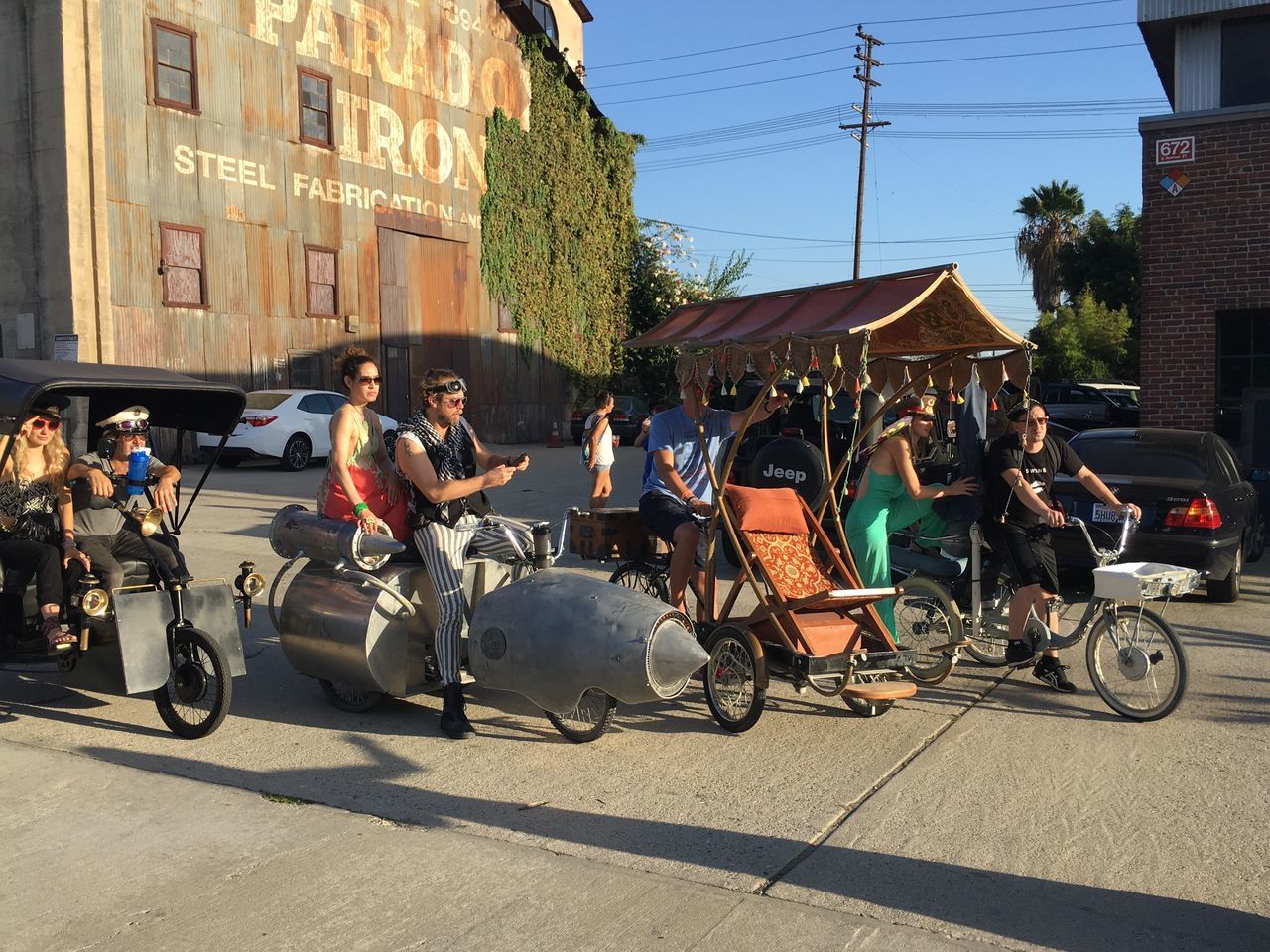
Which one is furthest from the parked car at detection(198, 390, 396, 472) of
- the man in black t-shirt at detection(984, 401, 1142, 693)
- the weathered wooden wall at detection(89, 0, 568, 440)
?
the man in black t-shirt at detection(984, 401, 1142, 693)

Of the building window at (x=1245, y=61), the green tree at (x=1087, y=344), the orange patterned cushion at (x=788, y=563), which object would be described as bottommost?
the orange patterned cushion at (x=788, y=563)

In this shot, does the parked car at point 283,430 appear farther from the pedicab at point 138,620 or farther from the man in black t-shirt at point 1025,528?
the man in black t-shirt at point 1025,528

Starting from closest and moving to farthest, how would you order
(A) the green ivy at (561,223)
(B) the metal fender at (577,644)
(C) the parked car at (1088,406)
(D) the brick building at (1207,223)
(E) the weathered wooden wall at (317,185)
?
(B) the metal fender at (577,644), (D) the brick building at (1207,223), (E) the weathered wooden wall at (317,185), (C) the parked car at (1088,406), (A) the green ivy at (561,223)

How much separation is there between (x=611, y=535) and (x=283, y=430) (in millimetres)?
15587

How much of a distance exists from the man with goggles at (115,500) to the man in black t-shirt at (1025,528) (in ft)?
15.2

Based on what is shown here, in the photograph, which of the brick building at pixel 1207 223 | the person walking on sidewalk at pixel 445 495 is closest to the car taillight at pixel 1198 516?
the person walking on sidewalk at pixel 445 495

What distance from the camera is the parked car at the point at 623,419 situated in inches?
1289

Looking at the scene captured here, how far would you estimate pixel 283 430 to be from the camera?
71.7ft

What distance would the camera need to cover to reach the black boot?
6.22 m

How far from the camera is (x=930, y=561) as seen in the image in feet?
25.5

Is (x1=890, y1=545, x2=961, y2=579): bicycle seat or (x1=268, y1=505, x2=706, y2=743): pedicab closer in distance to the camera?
(x1=268, y1=505, x2=706, y2=743): pedicab

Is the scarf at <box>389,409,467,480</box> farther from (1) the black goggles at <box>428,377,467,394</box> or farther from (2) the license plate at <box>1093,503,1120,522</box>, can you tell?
(2) the license plate at <box>1093,503,1120,522</box>

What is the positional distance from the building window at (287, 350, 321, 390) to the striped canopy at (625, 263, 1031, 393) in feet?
65.1

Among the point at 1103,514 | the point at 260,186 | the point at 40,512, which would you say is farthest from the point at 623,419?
the point at 40,512
